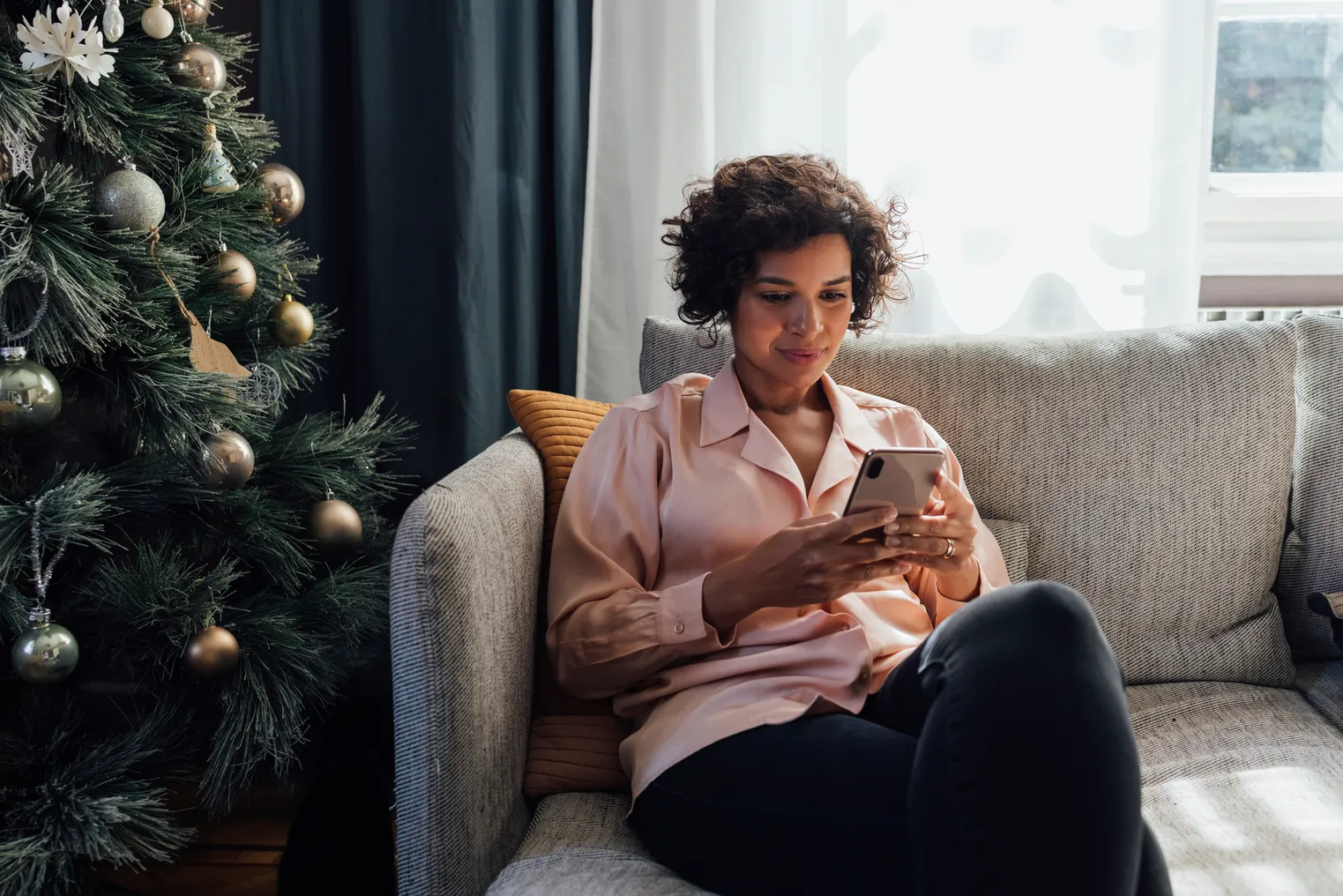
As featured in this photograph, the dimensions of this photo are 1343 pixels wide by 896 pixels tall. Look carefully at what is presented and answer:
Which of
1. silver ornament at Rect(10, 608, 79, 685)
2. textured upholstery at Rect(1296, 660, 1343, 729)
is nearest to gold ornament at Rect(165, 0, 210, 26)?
silver ornament at Rect(10, 608, 79, 685)

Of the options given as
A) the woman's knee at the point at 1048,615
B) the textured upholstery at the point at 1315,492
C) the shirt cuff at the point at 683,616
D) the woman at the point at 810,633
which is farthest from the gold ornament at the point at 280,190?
the textured upholstery at the point at 1315,492

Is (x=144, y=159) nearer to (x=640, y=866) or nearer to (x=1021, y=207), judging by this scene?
(x=640, y=866)

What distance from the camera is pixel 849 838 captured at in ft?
3.08

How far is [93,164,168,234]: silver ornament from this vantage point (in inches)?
51.6

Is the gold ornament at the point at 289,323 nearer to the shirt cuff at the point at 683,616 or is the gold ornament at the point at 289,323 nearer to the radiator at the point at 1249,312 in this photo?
the shirt cuff at the point at 683,616

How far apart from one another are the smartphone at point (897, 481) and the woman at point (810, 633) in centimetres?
2

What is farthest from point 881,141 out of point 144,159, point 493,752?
point 493,752

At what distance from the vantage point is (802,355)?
4.25ft

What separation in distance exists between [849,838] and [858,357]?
0.77 meters

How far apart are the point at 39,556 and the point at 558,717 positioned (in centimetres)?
65

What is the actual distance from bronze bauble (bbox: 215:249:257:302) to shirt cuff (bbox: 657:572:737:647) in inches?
28.4

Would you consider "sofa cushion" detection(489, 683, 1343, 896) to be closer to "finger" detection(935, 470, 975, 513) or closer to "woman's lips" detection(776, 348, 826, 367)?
"finger" detection(935, 470, 975, 513)

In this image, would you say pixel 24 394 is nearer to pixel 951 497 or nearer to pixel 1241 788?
pixel 951 497

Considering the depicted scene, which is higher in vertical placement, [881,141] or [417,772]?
[881,141]
